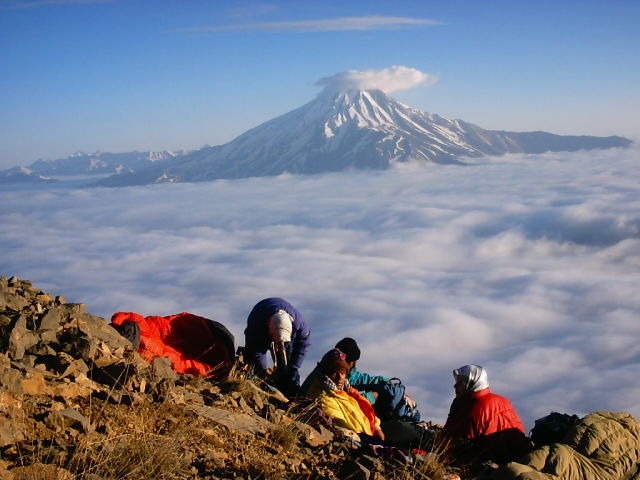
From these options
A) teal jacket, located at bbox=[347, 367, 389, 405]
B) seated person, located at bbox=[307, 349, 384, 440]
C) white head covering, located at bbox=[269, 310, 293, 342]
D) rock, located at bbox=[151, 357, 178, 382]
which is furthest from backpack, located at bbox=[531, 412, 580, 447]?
rock, located at bbox=[151, 357, 178, 382]

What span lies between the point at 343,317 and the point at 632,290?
245ft

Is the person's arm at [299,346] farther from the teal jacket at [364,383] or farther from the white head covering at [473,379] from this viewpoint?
the white head covering at [473,379]

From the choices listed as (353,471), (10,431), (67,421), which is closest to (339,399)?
(353,471)

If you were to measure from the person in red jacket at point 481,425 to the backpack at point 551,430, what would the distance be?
93 mm

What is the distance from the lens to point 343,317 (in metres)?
121

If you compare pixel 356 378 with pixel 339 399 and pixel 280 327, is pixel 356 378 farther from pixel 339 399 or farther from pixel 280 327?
pixel 339 399

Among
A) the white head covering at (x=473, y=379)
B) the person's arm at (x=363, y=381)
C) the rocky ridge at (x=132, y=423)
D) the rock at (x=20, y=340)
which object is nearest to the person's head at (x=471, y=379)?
the white head covering at (x=473, y=379)

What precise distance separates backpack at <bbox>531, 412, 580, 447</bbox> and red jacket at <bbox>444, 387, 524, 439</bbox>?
0.47 feet

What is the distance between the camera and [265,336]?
21.3 feet

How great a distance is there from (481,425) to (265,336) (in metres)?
2.71

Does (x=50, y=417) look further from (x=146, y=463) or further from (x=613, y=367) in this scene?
(x=613, y=367)

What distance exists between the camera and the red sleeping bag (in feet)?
19.5

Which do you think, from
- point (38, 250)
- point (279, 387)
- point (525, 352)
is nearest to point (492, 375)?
point (525, 352)

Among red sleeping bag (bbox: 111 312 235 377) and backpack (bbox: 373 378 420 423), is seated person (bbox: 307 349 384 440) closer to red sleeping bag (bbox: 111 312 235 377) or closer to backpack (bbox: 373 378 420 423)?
backpack (bbox: 373 378 420 423)
